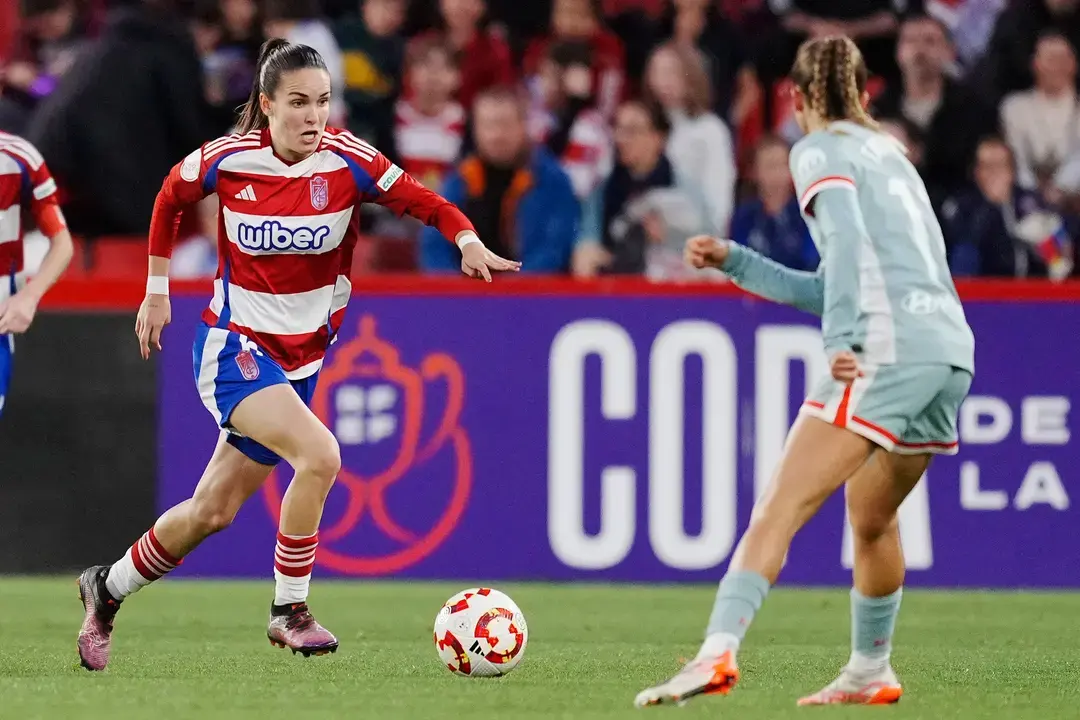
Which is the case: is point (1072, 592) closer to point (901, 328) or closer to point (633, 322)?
point (633, 322)

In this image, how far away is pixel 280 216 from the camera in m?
6.85

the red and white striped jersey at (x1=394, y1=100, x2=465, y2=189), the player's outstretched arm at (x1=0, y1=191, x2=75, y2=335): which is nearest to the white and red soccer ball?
the player's outstretched arm at (x1=0, y1=191, x2=75, y2=335)

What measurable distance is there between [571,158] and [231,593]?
393 centimetres

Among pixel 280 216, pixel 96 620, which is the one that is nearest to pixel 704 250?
pixel 280 216

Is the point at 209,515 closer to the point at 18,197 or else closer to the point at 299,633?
the point at 299,633

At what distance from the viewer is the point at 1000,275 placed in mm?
11578

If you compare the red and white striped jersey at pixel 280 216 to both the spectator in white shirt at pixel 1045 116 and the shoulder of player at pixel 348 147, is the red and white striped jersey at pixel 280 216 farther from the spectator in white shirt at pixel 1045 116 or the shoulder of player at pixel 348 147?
the spectator in white shirt at pixel 1045 116

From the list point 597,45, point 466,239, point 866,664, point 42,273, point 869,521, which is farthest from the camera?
point 597,45

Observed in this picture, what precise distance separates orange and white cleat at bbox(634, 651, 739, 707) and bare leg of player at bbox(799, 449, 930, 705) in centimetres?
61

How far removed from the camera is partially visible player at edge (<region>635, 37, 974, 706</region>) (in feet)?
17.9

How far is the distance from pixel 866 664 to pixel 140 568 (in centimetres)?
262

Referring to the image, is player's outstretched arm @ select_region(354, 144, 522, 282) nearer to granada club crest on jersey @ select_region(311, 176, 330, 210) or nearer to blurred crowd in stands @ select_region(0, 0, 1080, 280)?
granada club crest on jersey @ select_region(311, 176, 330, 210)

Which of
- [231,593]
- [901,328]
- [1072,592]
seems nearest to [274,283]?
[901,328]

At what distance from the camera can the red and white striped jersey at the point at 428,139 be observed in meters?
12.4
